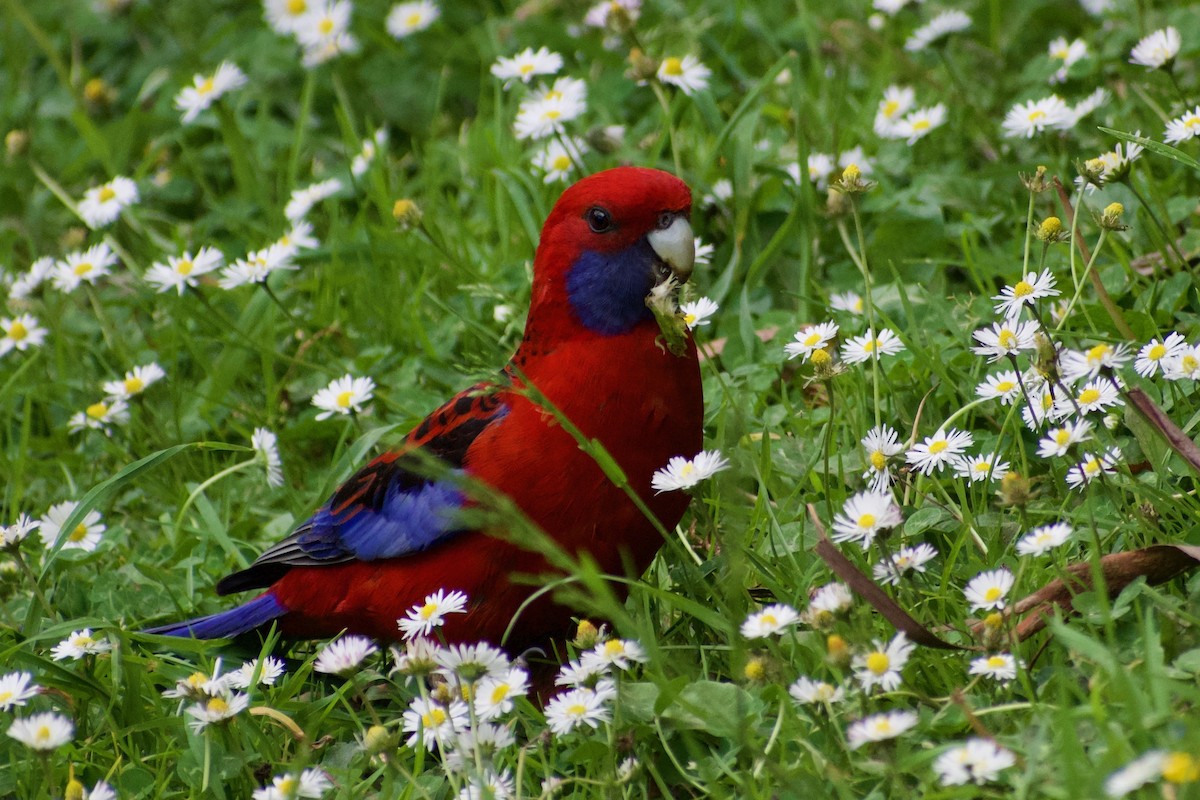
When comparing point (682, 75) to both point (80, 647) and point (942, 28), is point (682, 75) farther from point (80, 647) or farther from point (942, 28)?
point (80, 647)

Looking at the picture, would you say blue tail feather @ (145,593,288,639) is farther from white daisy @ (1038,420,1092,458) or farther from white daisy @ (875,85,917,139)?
white daisy @ (875,85,917,139)

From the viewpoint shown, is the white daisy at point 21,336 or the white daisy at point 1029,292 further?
the white daisy at point 21,336

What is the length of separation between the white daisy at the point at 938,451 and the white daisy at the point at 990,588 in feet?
1.21

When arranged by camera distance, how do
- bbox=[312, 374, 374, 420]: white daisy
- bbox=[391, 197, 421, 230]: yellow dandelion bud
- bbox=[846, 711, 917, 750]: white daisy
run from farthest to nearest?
bbox=[391, 197, 421, 230]: yellow dandelion bud → bbox=[312, 374, 374, 420]: white daisy → bbox=[846, 711, 917, 750]: white daisy

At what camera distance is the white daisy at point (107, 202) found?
412cm

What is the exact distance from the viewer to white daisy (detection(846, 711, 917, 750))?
1.87 m

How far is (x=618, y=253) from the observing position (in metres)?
2.79

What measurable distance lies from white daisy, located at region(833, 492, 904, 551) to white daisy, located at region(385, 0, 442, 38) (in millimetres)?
3328

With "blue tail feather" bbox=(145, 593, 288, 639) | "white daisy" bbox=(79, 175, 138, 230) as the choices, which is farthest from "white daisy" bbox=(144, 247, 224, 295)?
"blue tail feather" bbox=(145, 593, 288, 639)

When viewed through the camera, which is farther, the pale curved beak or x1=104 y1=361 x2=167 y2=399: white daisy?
x1=104 y1=361 x2=167 y2=399: white daisy

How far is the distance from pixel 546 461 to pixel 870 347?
0.71 meters

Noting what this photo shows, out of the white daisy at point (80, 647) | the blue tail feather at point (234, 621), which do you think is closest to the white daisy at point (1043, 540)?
the blue tail feather at point (234, 621)

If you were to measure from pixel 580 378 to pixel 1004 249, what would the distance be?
58.7 inches

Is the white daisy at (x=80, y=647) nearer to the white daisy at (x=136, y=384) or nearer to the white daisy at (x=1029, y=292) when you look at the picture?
the white daisy at (x=136, y=384)
